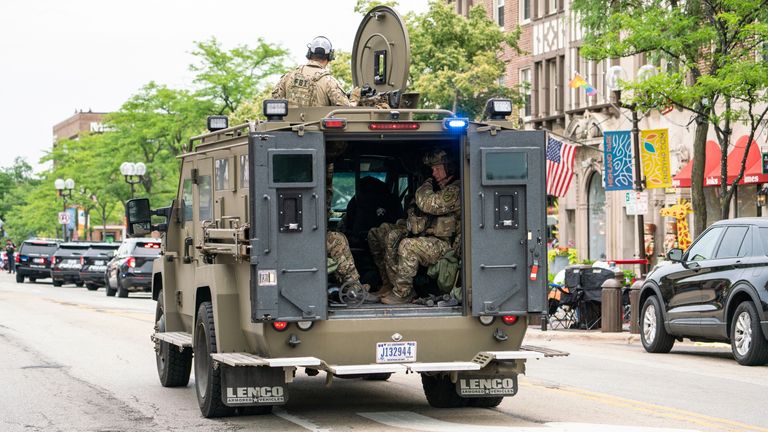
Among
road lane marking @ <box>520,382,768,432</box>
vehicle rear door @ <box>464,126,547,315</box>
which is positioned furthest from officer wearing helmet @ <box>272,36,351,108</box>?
road lane marking @ <box>520,382,768,432</box>

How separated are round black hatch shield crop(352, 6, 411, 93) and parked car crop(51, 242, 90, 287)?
39.1 meters

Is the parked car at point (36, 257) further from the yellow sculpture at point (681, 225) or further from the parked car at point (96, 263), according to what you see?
the yellow sculpture at point (681, 225)

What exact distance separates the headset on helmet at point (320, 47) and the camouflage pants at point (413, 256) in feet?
6.39

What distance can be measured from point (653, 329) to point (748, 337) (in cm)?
261

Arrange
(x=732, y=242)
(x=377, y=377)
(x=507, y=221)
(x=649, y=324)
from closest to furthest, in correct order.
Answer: (x=507, y=221) → (x=377, y=377) → (x=732, y=242) → (x=649, y=324)

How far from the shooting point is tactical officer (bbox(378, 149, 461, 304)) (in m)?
11.6

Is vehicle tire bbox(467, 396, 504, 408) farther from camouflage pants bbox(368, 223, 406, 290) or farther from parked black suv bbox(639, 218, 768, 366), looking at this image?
parked black suv bbox(639, 218, 768, 366)

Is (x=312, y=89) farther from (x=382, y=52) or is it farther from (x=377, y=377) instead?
(x=377, y=377)

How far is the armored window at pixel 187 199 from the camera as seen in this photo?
525 inches

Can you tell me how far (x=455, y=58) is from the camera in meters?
43.1

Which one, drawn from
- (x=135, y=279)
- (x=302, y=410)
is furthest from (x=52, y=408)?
(x=135, y=279)

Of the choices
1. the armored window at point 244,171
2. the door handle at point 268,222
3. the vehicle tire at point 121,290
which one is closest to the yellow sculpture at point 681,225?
the vehicle tire at point 121,290

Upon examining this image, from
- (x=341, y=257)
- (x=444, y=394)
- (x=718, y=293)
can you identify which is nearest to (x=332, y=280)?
(x=341, y=257)

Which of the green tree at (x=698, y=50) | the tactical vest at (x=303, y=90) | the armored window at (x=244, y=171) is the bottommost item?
the armored window at (x=244, y=171)
